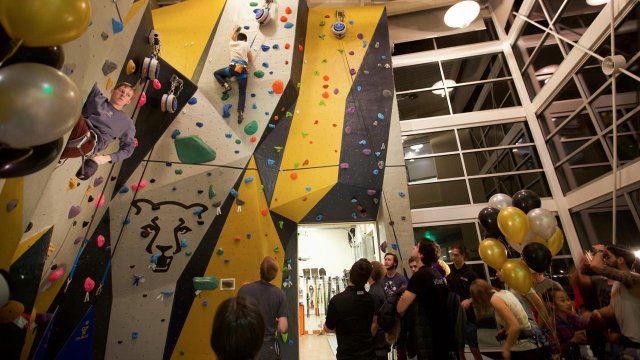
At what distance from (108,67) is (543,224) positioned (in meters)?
3.92

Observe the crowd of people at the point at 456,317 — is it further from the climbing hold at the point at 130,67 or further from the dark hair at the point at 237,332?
the climbing hold at the point at 130,67

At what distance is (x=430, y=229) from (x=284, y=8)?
448 centimetres

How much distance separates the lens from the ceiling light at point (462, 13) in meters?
5.73

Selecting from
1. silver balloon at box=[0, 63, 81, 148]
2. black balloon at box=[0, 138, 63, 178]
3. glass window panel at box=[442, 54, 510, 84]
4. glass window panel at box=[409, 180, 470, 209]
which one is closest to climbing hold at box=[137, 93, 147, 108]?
black balloon at box=[0, 138, 63, 178]

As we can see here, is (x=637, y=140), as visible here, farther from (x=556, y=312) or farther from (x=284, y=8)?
(x=284, y=8)

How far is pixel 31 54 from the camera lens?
54.8 inches

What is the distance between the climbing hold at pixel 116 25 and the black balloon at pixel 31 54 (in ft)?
4.21

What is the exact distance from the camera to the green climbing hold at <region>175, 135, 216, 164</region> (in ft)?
14.7

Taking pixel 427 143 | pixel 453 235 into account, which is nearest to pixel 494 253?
pixel 453 235

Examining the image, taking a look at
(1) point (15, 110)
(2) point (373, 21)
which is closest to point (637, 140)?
(2) point (373, 21)

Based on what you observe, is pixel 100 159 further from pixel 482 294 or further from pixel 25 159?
pixel 482 294

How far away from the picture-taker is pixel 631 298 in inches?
86.5

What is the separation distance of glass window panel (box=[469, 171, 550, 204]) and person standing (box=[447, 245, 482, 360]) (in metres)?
2.59

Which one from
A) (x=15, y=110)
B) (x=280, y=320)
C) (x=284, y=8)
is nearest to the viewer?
(x=15, y=110)
